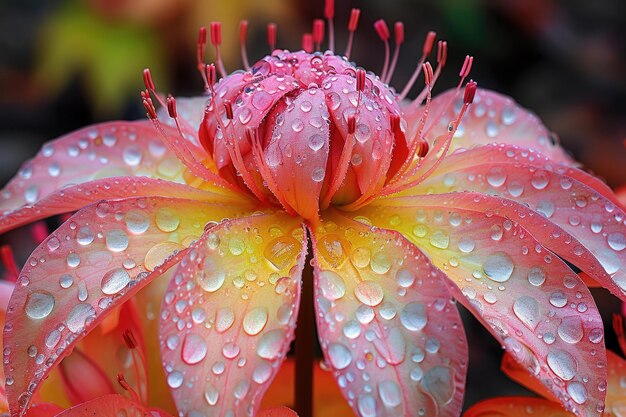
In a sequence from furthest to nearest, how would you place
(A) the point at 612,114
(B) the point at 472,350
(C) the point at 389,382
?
(A) the point at 612,114, (B) the point at 472,350, (C) the point at 389,382

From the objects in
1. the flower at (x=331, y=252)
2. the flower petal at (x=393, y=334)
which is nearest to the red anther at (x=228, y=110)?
the flower at (x=331, y=252)

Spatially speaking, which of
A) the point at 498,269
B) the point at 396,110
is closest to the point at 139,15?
the point at 396,110

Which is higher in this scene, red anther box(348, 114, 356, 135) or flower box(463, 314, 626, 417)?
red anther box(348, 114, 356, 135)

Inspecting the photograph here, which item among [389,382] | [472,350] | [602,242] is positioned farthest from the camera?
[472,350]

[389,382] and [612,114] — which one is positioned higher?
[389,382]

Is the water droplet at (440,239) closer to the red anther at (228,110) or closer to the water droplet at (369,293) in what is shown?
the water droplet at (369,293)

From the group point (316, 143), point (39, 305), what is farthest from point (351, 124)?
point (39, 305)

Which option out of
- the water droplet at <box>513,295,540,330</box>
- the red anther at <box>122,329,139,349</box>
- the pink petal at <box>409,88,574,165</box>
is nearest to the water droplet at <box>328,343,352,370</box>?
the water droplet at <box>513,295,540,330</box>

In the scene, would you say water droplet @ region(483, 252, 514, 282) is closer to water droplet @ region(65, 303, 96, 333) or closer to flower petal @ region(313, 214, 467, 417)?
flower petal @ region(313, 214, 467, 417)

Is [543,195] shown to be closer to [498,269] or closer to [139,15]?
[498,269]
